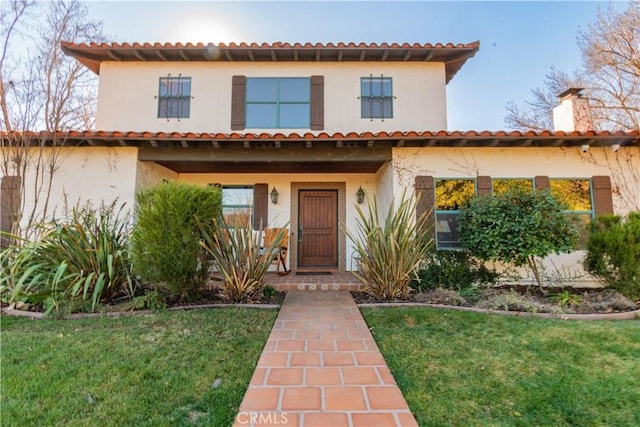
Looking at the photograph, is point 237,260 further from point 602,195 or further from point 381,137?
point 602,195

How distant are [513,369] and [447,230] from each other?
3.49m

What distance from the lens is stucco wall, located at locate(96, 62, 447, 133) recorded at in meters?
6.93

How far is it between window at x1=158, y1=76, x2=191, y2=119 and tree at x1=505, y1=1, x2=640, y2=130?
37.1ft

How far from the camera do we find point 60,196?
18.4ft

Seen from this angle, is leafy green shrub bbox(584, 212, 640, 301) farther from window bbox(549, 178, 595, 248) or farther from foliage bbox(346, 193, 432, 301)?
foliage bbox(346, 193, 432, 301)

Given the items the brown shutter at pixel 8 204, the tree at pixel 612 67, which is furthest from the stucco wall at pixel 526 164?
the brown shutter at pixel 8 204

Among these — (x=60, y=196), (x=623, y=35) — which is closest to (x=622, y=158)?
(x=623, y=35)

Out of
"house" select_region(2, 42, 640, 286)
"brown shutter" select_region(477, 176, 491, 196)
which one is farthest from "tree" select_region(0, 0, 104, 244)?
"brown shutter" select_region(477, 176, 491, 196)

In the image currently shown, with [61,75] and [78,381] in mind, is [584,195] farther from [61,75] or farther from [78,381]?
[61,75]

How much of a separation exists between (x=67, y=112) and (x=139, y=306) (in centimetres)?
397

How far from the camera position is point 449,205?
568 cm

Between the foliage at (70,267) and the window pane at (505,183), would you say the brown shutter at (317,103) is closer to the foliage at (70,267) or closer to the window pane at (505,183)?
the window pane at (505,183)

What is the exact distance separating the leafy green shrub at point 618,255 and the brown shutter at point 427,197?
244 centimetres

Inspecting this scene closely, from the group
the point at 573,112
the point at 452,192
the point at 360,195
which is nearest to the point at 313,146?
the point at 360,195
